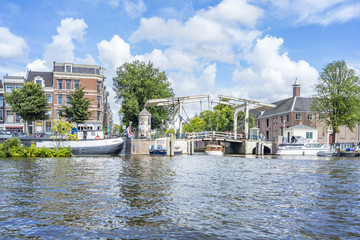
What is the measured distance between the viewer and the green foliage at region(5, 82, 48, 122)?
130 feet

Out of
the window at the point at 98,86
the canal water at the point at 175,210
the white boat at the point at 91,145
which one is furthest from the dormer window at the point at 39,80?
the canal water at the point at 175,210

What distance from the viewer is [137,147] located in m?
39.6

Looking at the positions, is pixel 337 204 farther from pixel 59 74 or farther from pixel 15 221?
pixel 59 74

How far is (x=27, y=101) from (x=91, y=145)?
11673 millimetres

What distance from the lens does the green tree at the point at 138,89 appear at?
4922cm

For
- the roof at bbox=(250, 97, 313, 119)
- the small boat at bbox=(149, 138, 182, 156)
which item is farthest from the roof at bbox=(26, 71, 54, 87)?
the roof at bbox=(250, 97, 313, 119)

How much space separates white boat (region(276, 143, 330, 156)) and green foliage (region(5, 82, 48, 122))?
1303 inches

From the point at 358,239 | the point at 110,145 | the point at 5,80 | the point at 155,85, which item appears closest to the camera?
the point at 358,239

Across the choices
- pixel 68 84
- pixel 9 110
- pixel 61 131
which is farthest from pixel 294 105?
pixel 9 110

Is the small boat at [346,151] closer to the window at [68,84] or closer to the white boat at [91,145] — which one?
the white boat at [91,145]

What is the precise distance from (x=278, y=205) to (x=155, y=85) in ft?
139

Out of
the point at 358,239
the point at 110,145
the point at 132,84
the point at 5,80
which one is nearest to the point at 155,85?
the point at 132,84

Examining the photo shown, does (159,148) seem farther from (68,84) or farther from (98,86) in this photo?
(68,84)

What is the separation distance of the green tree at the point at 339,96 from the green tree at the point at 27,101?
3895 cm
